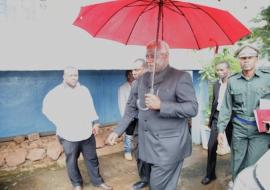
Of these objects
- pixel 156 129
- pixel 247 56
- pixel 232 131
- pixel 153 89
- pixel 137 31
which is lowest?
pixel 232 131

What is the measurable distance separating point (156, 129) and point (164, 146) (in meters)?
0.20

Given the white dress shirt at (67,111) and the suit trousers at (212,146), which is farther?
the suit trousers at (212,146)

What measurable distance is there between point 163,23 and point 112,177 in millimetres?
3008

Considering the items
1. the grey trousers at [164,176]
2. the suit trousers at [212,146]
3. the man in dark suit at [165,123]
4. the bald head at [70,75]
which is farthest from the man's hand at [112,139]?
the suit trousers at [212,146]

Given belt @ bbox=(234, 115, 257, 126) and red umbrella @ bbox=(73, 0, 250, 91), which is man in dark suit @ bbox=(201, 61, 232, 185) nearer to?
belt @ bbox=(234, 115, 257, 126)

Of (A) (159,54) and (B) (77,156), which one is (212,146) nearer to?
(B) (77,156)

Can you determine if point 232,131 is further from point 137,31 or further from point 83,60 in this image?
point 83,60

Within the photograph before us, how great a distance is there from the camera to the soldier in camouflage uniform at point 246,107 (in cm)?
345

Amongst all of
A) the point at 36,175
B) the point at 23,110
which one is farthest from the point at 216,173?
the point at 23,110

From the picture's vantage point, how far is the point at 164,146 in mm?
3006

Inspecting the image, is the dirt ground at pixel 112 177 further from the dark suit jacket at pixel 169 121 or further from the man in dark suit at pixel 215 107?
the dark suit jacket at pixel 169 121

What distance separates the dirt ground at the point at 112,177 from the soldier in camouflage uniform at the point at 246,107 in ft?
4.40

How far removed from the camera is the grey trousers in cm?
306

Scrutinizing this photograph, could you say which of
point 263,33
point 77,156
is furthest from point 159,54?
point 263,33
